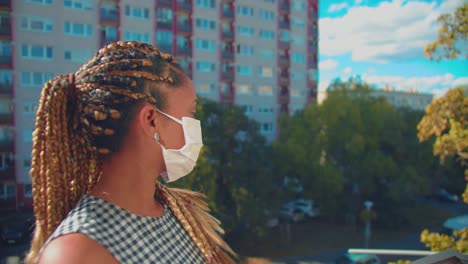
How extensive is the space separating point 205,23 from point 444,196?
1912 centimetres

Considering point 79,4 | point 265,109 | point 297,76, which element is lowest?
point 265,109

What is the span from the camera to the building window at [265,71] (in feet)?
80.2

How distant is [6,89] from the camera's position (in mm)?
14609

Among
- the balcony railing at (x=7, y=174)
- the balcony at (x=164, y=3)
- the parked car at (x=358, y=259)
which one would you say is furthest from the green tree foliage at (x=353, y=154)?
the balcony railing at (x=7, y=174)

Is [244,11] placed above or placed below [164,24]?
above

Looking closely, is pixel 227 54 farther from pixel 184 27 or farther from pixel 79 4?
pixel 79 4

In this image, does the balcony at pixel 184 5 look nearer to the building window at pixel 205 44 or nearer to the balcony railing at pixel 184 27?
the balcony railing at pixel 184 27

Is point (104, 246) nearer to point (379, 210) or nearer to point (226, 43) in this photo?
point (379, 210)

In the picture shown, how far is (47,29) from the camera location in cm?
1591

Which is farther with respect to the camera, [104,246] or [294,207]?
Result: [294,207]

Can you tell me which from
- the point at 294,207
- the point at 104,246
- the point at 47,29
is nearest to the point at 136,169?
the point at 104,246

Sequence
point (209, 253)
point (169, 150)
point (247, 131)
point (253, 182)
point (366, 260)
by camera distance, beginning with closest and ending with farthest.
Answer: point (169, 150) → point (209, 253) → point (366, 260) → point (253, 182) → point (247, 131)

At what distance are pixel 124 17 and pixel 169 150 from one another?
59.8 feet

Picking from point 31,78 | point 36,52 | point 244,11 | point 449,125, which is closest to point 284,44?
point 244,11
